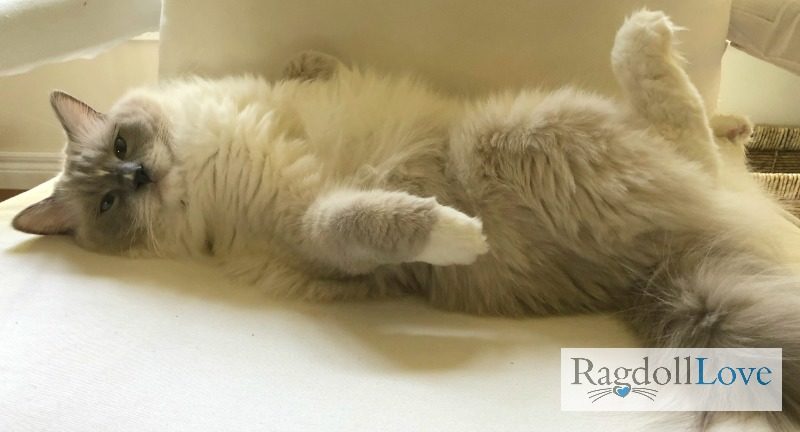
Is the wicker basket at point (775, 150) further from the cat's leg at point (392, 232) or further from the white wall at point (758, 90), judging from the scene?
the cat's leg at point (392, 232)

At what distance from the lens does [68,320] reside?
3.26 feet

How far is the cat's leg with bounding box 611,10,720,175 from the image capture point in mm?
1130

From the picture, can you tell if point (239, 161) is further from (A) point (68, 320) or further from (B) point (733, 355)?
(B) point (733, 355)

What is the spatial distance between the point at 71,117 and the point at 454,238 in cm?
89

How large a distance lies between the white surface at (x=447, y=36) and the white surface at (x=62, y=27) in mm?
135

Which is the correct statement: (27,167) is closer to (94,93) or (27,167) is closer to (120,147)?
(94,93)

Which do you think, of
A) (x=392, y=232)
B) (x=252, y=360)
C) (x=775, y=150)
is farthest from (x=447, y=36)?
(x=775, y=150)

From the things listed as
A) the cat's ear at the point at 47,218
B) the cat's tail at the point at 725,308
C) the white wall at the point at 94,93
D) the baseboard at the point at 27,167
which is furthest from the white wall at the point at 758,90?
the baseboard at the point at 27,167

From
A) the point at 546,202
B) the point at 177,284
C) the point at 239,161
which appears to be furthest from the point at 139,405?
the point at 546,202

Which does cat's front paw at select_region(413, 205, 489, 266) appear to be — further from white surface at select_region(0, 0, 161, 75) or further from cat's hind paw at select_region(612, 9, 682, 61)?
white surface at select_region(0, 0, 161, 75)

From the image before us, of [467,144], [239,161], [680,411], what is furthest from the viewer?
[239,161]

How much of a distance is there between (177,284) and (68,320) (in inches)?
7.2

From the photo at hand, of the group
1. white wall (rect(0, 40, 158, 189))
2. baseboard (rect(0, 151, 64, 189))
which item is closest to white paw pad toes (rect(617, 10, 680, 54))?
white wall (rect(0, 40, 158, 189))

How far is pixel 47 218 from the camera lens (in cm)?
Answer: 128
